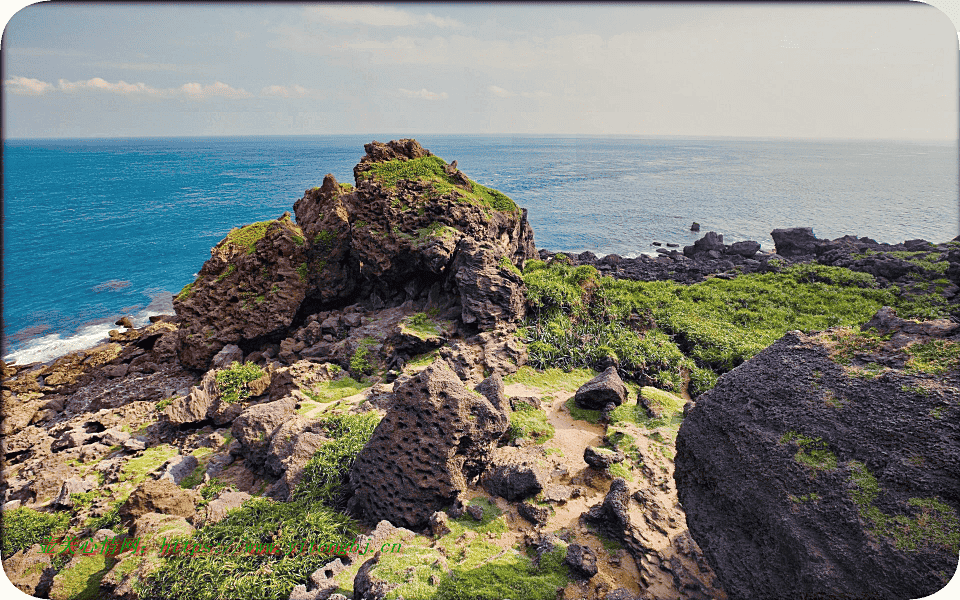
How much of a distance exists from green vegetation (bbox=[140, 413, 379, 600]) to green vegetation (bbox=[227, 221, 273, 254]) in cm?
1330

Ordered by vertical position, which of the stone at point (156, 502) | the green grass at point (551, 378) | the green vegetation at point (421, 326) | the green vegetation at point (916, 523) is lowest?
the stone at point (156, 502)

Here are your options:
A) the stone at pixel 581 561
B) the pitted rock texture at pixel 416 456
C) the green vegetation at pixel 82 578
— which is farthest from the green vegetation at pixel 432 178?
the green vegetation at pixel 82 578

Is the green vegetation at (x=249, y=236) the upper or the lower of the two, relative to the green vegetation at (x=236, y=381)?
upper

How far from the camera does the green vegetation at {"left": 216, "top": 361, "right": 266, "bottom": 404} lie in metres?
14.5

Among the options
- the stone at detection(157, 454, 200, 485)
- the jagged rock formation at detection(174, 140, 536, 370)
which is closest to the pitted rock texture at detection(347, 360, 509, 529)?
the stone at detection(157, 454, 200, 485)

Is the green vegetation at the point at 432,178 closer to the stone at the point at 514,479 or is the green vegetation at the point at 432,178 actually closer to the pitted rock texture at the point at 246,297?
the pitted rock texture at the point at 246,297

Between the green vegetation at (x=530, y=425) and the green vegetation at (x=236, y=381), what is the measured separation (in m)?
9.19

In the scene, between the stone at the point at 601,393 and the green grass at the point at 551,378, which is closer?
the stone at the point at 601,393

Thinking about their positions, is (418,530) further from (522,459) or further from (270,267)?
(270,267)

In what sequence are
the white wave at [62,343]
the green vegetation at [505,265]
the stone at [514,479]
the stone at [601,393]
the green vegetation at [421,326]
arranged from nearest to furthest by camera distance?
the stone at [514,479] → the stone at [601,393] → the green vegetation at [421,326] → the green vegetation at [505,265] → the white wave at [62,343]

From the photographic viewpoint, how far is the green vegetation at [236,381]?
14508mm

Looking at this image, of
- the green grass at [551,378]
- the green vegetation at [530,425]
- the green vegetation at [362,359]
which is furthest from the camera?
the green vegetation at [362,359]

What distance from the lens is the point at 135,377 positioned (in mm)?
20750

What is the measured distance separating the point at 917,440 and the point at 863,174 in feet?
483
